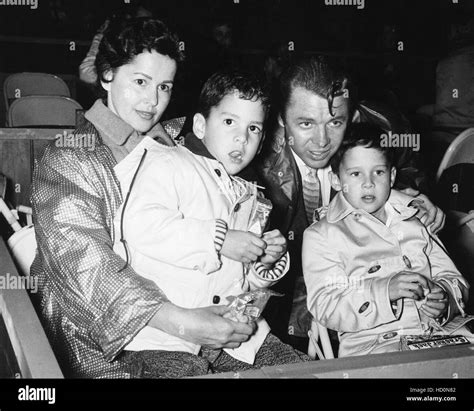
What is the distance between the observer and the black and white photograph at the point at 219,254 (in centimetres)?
110

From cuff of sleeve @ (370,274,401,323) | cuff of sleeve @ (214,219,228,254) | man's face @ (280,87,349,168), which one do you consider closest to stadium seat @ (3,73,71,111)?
man's face @ (280,87,349,168)

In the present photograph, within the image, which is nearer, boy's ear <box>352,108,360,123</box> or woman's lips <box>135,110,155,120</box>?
woman's lips <box>135,110,155,120</box>

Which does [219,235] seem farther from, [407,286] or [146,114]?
[407,286]

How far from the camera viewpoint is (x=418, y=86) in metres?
7.67

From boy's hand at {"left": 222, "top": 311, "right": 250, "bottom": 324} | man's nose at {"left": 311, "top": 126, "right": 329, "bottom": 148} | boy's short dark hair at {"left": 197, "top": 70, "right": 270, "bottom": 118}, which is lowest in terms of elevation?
boy's hand at {"left": 222, "top": 311, "right": 250, "bottom": 324}

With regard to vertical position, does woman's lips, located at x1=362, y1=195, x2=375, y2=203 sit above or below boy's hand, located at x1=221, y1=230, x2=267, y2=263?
above

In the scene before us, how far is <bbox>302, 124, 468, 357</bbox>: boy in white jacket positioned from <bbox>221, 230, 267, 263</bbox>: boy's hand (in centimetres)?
38

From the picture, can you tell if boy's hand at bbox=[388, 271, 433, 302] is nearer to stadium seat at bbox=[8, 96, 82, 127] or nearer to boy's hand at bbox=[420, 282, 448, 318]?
boy's hand at bbox=[420, 282, 448, 318]

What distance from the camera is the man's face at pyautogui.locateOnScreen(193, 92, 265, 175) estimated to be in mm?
1626

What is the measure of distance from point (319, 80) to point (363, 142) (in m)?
0.33

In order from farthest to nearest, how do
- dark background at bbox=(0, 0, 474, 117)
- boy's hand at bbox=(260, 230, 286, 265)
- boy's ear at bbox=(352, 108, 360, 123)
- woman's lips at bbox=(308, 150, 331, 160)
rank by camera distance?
dark background at bbox=(0, 0, 474, 117)
boy's ear at bbox=(352, 108, 360, 123)
woman's lips at bbox=(308, 150, 331, 160)
boy's hand at bbox=(260, 230, 286, 265)

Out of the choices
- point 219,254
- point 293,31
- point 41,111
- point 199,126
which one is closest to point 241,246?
point 219,254
